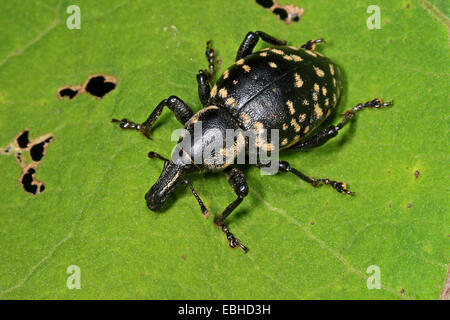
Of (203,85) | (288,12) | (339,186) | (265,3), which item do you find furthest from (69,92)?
(339,186)

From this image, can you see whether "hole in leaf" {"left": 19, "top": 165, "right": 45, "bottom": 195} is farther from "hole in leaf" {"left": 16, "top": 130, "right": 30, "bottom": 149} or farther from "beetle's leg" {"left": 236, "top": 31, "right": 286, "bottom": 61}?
"beetle's leg" {"left": 236, "top": 31, "right": 286, "bottom": 61}

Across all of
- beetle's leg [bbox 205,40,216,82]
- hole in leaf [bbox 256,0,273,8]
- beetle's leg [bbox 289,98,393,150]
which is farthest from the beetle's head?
hole in leaf [bbox 256,0,273,8]

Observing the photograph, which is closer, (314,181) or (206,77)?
(314,181)

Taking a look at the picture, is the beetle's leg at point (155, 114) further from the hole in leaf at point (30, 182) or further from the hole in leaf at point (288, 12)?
the hole in leaf at point (288, 12)

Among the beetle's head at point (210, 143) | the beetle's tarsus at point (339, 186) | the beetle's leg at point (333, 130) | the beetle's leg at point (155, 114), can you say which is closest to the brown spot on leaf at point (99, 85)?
the beetle's leg at point (155, 114)

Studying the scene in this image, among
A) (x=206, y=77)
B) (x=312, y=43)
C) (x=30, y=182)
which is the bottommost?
(x=30, y=182)

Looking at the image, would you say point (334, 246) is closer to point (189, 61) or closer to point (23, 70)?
point (189, 61)

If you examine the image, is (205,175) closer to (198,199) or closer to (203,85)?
(198,199)
